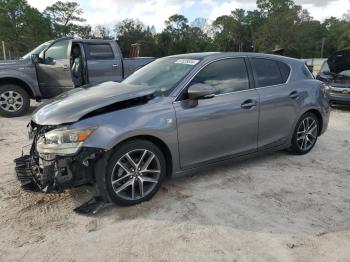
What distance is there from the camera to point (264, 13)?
8462 centimetres

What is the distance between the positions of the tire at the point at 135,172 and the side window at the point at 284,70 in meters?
2.38

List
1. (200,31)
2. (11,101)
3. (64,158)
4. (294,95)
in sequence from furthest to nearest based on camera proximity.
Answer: (200,31) → (11,101) → (294,95) → (64,158)

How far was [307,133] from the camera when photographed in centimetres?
560

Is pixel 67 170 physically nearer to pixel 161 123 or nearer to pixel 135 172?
pixel 135 172

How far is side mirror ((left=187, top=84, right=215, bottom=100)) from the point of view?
13.2 ft

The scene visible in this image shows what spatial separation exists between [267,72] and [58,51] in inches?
241

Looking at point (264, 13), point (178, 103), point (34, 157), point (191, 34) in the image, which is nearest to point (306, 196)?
point (178, 103)

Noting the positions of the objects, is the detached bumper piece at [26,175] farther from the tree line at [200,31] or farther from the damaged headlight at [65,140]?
the tree line at [200,31]

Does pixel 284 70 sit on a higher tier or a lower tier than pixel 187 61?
lower

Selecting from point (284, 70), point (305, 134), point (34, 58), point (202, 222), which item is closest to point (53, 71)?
point (34, 58)

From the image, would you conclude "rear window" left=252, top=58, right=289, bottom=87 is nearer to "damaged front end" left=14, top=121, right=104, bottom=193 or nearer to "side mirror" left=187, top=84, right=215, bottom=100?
"side mirror" left=187, top=84, right=215, bottom=100

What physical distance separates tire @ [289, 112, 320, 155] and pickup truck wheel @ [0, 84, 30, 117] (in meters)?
6.56

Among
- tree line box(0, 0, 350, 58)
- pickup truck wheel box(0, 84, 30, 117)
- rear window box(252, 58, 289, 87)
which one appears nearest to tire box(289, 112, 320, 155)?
rear window box(252, 58, 289, 87)

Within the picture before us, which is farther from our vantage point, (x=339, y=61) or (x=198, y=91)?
(x=339, y=61)
